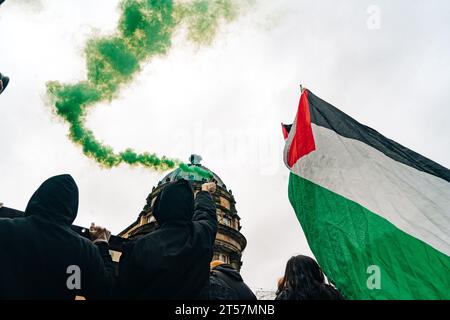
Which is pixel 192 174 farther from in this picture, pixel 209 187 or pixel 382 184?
pixel 209 187

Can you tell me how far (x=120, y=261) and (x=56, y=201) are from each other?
75 cm

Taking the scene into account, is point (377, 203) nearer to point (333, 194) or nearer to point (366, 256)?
point (333, 194)

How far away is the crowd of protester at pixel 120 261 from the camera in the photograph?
106 inches

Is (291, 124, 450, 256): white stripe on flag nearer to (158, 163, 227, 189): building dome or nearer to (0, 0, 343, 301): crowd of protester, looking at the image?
(0, 0, 343, 301): crowd of protester

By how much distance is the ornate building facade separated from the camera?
2655 centimetres

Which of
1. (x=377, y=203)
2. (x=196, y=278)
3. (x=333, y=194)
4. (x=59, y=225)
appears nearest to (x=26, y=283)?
(x=59, y=225)

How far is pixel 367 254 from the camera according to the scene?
403 centimetres

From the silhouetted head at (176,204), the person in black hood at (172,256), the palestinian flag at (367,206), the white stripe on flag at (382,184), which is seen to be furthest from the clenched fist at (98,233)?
the white stripe on flag at (382,184)

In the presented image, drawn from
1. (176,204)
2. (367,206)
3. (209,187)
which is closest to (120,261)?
(176,204)

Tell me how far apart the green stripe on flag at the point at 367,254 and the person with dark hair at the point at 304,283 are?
0.78 meters

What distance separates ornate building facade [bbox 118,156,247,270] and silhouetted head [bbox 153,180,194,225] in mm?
20820

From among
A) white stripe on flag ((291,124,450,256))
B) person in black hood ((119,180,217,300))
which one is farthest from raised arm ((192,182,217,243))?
white stripe on flag ((291,124,450,256))

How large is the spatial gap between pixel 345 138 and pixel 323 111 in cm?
75
